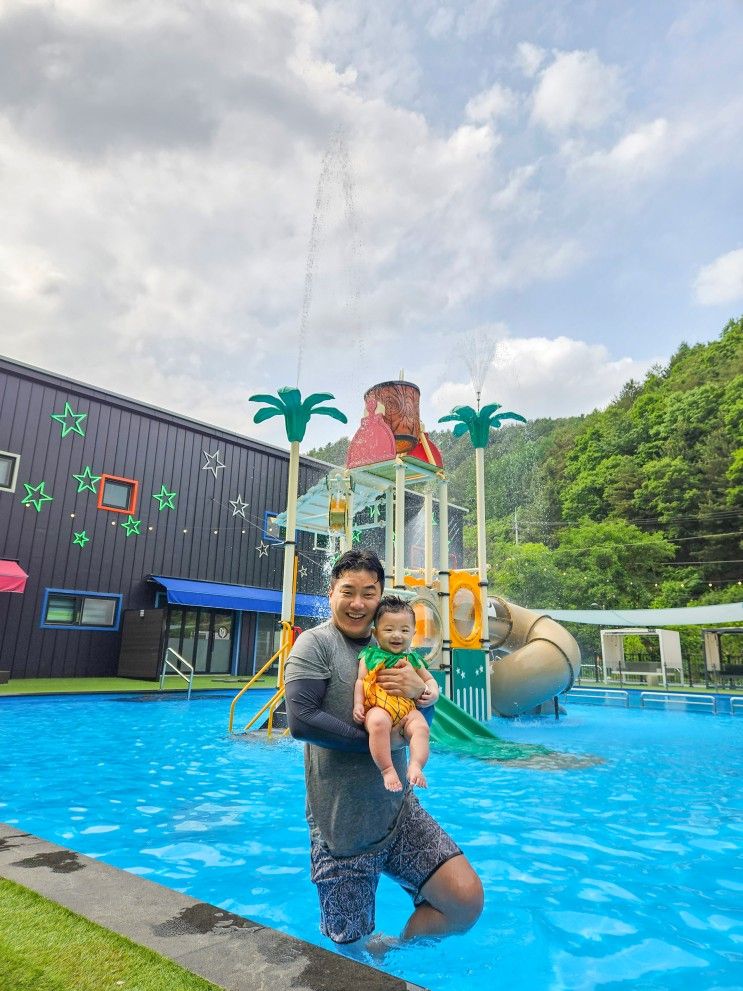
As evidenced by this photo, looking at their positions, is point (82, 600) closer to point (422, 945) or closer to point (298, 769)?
point (298, 769)

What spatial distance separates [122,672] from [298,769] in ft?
42.2

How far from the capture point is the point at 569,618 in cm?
2103

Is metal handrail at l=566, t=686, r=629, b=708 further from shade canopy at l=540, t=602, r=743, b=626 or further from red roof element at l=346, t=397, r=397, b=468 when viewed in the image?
red roof element at l=346, t=397, r=397, b=468

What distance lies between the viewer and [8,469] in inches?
688

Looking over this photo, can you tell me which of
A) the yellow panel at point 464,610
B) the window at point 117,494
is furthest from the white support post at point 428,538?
the window at point 117,494

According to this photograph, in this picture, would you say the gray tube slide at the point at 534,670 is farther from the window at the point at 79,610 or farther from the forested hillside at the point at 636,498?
the forested hillside at the point at 636,498

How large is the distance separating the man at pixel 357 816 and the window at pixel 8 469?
18.0 m

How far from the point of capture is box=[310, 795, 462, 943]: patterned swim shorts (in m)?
2.41

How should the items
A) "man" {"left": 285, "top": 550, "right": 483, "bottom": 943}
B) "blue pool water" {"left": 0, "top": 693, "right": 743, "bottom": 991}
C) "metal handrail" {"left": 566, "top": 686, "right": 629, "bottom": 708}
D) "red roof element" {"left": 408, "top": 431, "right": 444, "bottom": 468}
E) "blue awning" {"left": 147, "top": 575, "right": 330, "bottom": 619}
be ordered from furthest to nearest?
"metal handrail" {"left": 566, "top": 686, "right": 629, "bottom": 708} → "blue awning" {"left": 147, "top": 575, "right": 330, "bottom": 619} → "red roof element" {"left": 408, "top": 431, "right": 444, "bottom": 468} → "blue pool water" {"left": 0, "top": 693, "right": 743, "bottom": 991} → "man" {"left": 285, "top": 550, "right": 483, "bottom": 943}

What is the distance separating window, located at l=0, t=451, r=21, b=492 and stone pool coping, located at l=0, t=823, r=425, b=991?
16.8 meters

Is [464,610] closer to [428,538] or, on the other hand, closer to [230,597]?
[428,538]

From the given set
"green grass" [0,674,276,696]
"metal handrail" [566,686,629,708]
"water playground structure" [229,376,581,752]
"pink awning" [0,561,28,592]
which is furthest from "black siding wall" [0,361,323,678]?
"metal handrail" [566,686,629,708]

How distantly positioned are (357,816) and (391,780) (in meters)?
0.33

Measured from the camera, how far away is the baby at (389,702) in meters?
2.21
